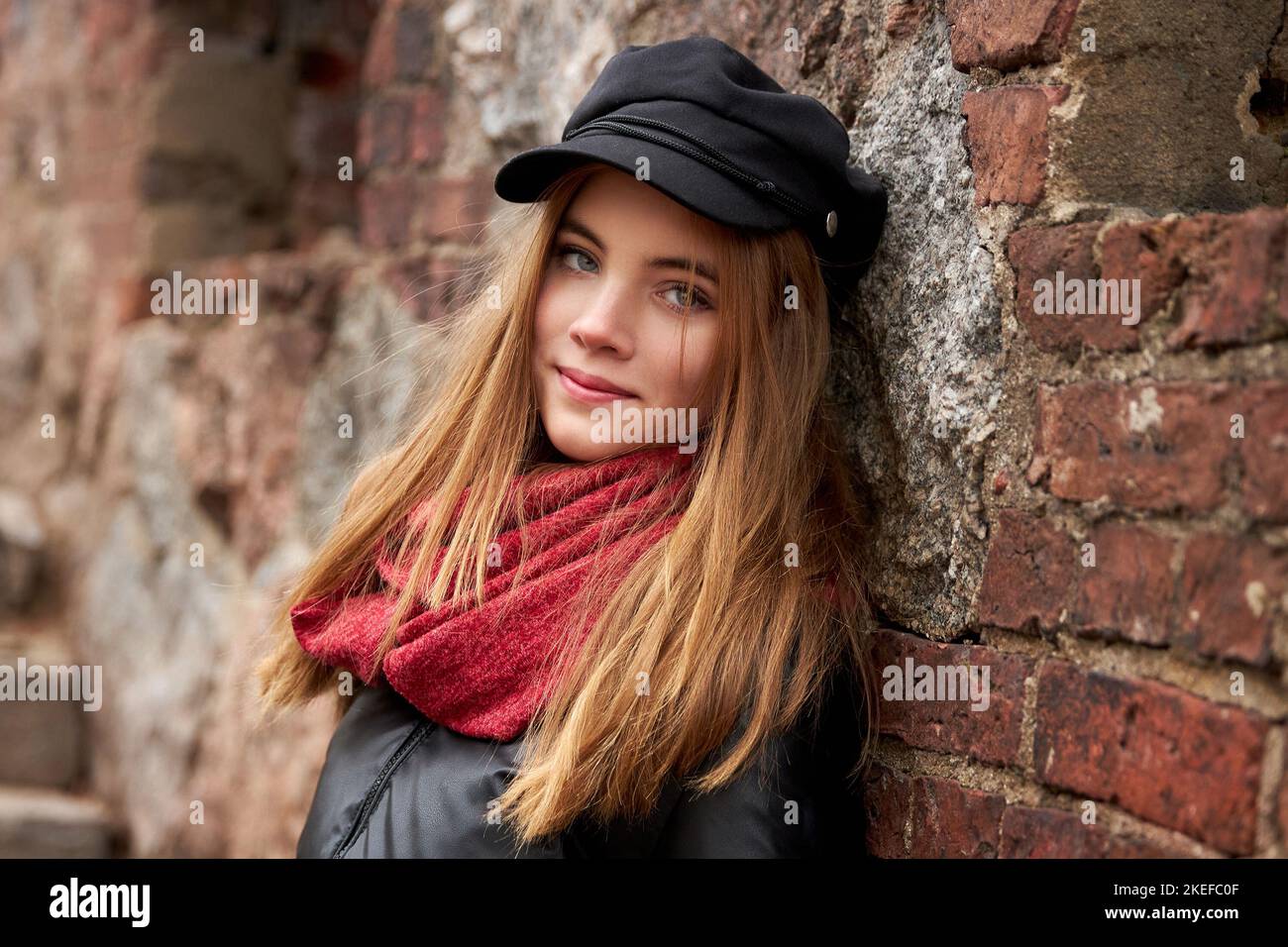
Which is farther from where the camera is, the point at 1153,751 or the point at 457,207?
the point at 457,207

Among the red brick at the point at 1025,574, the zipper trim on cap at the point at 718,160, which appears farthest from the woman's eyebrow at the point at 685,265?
the red brick at the point at 1025,574

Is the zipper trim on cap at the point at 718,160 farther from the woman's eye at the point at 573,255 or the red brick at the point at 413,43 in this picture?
the red brick at the point at 413,43

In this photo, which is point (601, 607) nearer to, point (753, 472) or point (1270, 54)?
point (753, 472)

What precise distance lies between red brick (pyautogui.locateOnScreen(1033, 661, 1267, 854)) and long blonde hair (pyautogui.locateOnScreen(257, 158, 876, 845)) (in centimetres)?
25

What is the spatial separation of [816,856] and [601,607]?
328mm

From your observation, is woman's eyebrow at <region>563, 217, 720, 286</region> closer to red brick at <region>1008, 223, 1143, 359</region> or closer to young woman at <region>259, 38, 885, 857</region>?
young woman at <region>259, 38, 885, 857</region>

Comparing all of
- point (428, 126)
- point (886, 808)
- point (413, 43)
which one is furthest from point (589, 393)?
point (413, 43)

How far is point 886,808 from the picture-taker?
1.29 meters

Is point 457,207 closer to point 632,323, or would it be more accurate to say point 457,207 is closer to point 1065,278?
point 632,323

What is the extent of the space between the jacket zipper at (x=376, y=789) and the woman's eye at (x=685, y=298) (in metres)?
0.55

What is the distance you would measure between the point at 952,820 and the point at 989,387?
416 millimetres

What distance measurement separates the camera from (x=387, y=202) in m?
2.48
